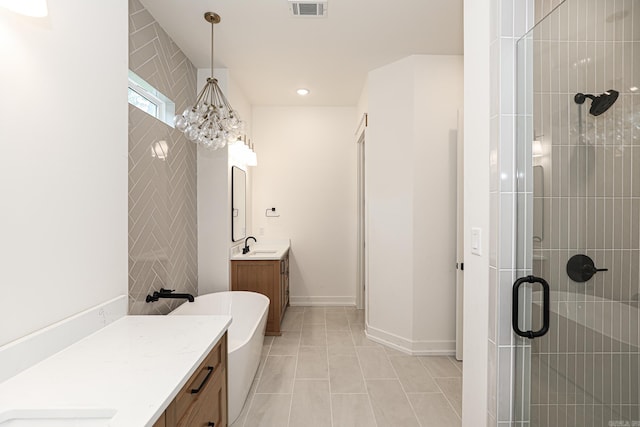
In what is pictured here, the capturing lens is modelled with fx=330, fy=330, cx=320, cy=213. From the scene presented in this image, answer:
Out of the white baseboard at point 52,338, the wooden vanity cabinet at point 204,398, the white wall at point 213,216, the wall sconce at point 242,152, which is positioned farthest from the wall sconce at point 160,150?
the wooden vanity cabinet at point 204,398

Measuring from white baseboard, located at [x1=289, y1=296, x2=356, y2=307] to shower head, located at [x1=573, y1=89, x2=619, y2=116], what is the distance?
13.4 feet

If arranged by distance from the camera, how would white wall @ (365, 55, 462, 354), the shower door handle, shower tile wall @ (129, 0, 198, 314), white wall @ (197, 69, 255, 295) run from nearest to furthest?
the shower door handle < shower tile wall @ (129, 0, 198, 314) < white wall @ (365, 55, 462, 354) < white wall @ (197, 69, 255, 295)

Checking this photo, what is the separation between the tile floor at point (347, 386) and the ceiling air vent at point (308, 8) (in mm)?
2868

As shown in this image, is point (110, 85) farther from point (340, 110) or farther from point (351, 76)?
point (340, 110)

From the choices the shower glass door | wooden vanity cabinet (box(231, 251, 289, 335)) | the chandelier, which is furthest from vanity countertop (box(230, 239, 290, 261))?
the shower glass door

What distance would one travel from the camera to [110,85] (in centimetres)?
153

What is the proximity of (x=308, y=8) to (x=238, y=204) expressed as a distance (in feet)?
7.23

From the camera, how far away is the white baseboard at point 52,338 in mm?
1013

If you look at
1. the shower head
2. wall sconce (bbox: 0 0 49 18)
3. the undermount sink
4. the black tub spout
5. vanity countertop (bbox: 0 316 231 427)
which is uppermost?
wall sconce (bbox: 0 0 49 18)

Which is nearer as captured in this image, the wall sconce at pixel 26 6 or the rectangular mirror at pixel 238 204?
the wall sconce at pixel 26 6

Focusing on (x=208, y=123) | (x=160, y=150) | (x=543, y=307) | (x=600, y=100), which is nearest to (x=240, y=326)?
(x=160, y=150)

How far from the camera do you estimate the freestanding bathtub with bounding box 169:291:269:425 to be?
216 cm

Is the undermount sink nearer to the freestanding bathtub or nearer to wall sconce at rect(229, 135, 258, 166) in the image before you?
the freestanding bathtub

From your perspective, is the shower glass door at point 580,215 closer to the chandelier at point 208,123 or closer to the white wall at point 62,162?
the white wall at point 62,162
